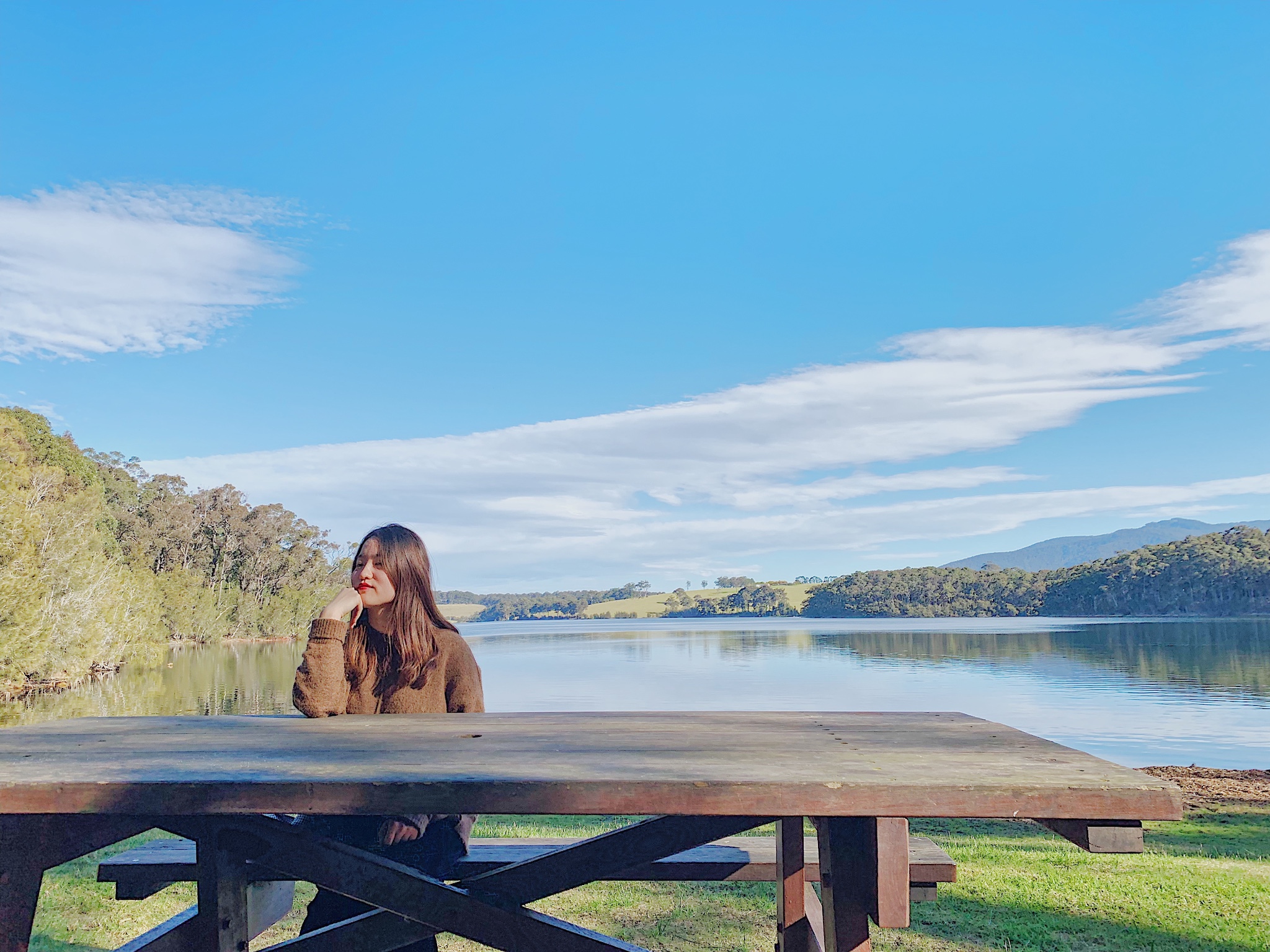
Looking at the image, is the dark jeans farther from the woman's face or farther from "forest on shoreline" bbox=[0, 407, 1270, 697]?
"forest on shoreline" bbox=[0, 407, 1270, 697]

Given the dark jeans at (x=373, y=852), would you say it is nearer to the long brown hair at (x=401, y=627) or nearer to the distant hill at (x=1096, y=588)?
the long brown hair at (x=401, y=627)

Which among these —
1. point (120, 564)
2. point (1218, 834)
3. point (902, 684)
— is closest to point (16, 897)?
point (1218, 834)

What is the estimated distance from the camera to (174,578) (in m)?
49.3

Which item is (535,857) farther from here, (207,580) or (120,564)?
(207,580)

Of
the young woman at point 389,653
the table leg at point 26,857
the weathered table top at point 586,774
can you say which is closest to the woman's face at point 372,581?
the young woman at point 389,653

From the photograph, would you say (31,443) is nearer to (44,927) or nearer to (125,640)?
(125,640)

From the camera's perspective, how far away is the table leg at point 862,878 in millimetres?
1942

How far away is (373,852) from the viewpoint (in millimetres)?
2455

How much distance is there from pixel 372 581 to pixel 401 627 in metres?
0.17

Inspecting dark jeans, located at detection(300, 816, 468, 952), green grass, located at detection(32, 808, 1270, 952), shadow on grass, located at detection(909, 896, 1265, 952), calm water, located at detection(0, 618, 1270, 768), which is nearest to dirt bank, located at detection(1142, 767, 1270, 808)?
calm water, located at detection(0, 618, 1270, 768)

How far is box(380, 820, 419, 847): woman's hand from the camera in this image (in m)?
2.43

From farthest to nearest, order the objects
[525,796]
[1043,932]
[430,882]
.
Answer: [1043,932] < [430,882] < [525,796]

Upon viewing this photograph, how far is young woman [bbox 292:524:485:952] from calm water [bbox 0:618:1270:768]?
7.17 m

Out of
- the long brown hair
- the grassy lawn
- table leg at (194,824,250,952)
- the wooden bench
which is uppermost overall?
the long brown hair
